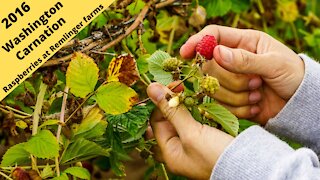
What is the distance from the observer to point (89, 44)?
1023 mm

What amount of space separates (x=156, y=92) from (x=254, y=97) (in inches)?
10.9

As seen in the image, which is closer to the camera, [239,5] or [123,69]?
[123,69]

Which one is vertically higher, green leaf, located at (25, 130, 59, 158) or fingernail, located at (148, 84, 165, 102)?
green leaf, located at (25, 130, 59, 158)

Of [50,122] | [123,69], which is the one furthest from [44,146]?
[123,69]

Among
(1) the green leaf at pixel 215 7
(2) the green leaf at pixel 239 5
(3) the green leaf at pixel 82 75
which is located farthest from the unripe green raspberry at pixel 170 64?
(2) the green leaf at pixel 239 5

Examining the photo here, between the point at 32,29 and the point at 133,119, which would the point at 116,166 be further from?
the point at 32,29

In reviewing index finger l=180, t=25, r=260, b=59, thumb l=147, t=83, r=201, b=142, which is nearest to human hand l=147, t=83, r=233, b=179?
thumb l=147, t=83, r=201, b=142

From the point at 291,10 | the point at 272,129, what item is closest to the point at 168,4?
the point at 272,129

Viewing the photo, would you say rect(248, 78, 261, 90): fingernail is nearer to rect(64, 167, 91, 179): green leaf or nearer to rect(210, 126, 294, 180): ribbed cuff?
rect(210, 126, 294, 180): ribbed cuff

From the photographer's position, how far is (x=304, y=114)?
1.14 m

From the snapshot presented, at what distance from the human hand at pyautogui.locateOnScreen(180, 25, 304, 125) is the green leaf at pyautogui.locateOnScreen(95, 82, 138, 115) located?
0.17 metres

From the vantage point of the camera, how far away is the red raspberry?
99 centimetres

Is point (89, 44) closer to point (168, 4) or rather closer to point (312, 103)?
point (168, 4)

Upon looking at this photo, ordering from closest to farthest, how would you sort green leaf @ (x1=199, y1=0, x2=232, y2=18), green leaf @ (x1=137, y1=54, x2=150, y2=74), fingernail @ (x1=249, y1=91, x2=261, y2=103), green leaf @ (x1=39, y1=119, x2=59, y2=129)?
green leaf @ (x1=39, y1=119, x2=59, y2=129) < green leaf @ (x1=137, y1=54, x2=150, y2=74) < fingernail @ (x1=249, y1=91, x2=261, y2=103) < green leaf @ (x1=199, y1=0, x2=232, y2=18)
